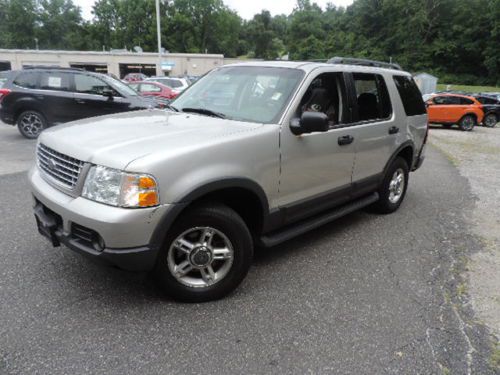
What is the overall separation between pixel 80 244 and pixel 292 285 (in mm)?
1740

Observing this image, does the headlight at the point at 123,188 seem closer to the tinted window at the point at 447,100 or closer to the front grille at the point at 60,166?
the front grille at the point at 60,166

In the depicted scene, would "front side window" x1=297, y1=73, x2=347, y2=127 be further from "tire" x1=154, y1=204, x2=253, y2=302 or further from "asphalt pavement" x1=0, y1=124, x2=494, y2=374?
"asphalt pavement" x1=0, y1=124, x2=494, y2=374

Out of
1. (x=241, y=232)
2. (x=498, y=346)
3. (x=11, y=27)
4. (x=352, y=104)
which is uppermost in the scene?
(x=11, y=27)

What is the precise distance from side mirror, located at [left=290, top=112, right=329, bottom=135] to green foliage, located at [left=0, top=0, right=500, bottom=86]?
7579 cm

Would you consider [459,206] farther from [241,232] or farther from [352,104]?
[241,232]

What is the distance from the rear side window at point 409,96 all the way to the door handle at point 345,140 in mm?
1480

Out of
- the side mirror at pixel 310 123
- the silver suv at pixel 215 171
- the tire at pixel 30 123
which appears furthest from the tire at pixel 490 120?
the side mirror at pixel 310 123

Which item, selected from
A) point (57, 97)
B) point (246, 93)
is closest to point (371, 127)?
point (246, 93)

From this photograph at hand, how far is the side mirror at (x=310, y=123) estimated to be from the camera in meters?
3.29

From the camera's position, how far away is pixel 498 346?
2766 mm

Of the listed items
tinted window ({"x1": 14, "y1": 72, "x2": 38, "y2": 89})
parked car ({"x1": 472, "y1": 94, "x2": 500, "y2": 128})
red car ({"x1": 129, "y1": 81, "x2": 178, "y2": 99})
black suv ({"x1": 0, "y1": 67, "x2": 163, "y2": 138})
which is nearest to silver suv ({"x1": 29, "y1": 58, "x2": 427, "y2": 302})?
black suv ({"x1": 0, "y1": 67, "x2": 163, "y2": 138})

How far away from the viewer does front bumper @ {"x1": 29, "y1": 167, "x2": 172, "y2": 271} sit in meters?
2.53

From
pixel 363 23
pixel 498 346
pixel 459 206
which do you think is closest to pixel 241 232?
pixel 498 346

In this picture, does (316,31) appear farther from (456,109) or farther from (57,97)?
(57,97)
